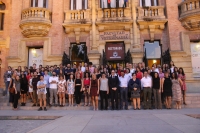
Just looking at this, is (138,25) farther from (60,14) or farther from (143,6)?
(60,14)

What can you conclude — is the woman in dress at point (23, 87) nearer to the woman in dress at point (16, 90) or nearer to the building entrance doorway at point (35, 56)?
the woman in dress at point (16, 90)

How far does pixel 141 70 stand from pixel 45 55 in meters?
8.72

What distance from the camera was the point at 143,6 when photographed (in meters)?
16.2

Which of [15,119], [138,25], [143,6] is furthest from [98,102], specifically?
[143,6]

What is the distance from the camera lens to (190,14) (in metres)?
14.5

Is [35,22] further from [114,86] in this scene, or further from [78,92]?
[114,86]

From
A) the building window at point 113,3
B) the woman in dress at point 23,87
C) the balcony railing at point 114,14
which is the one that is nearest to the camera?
the woman in dress at point 23,87

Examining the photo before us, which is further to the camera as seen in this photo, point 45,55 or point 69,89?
point 45,55

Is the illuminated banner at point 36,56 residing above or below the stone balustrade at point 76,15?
below

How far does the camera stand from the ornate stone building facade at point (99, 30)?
1541 cm

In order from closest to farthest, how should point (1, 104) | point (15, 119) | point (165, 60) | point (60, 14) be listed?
point (15, 119)
point (1, 104)
point (165, 60)
point (60, 14)

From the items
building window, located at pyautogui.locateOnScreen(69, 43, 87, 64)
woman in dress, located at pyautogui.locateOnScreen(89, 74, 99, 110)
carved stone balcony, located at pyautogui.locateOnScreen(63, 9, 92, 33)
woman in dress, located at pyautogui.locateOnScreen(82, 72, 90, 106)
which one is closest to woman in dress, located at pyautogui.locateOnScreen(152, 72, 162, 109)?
woman in dress, located at pyautogui.locateOnScreen(89, 74, 99, 110)

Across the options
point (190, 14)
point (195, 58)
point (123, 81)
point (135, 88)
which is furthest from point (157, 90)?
point (190, 14)

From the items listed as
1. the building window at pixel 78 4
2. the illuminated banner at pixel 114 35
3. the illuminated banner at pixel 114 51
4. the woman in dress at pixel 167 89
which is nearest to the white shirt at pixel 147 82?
the woman in dress at pixel 167 89
